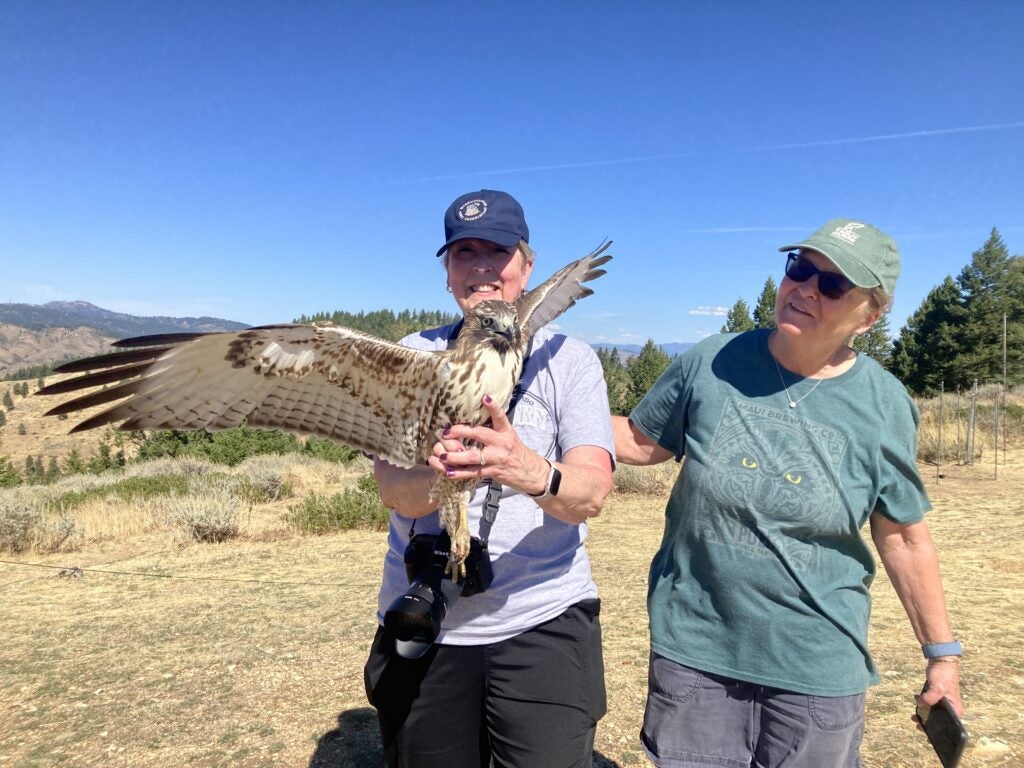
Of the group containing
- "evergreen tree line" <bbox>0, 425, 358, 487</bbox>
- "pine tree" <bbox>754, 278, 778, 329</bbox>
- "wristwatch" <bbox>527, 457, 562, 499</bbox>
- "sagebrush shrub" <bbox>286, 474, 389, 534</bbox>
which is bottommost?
"evergreen tree line" <bbox>0, 425, 358, 487</bbox>

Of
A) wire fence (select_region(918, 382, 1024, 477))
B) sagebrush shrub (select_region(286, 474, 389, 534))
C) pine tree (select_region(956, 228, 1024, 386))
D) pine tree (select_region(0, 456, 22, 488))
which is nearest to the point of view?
sagebrush shrub (select_region(286, 474, 389, 534))

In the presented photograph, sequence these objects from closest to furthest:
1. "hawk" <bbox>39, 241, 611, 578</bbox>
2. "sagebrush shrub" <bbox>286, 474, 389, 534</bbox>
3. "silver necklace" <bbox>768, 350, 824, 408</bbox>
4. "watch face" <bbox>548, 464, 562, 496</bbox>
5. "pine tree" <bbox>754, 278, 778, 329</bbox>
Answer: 1. "watch face" <bbox>548, 464, 562, 496</bbox>
2. "silver necklace" <bbox>768, 350, 824, 408</bbox>
3. "hawk" <bbox>39, 241, 611, 578</bbox>
4. "sagebrush shrub" <bbox>286, 474, 389, 534</bbox>
5. "pine tree" <bbox>754, 278, 778, 329</bbox>

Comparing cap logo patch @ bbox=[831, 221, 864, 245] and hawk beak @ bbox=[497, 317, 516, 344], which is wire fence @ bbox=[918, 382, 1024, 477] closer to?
cap logo patch @ bbox=[831, 221, 864, 245]

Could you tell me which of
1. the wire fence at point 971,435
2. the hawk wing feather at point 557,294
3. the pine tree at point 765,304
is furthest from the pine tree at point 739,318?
the hawk wing feather at point 557,294

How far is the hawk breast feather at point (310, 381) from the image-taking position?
9.55 feet

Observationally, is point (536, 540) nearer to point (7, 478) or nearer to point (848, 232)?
point (848, 232)

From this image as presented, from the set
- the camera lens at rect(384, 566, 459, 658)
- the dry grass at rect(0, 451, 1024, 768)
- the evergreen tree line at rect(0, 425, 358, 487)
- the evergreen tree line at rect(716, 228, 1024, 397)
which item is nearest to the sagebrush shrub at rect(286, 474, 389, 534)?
the dry grass at rect(0, 451, 1024, 768)

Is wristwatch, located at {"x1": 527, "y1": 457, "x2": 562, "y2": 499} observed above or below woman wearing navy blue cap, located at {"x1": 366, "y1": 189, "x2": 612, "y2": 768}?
above

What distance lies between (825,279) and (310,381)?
2.34m

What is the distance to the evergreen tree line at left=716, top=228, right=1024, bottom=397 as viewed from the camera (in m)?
37.3

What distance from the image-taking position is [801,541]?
96.3 inches

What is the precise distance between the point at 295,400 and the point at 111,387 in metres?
0.82

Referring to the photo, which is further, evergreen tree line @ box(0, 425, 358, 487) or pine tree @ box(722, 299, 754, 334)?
pine tree @ box(722, 299, 754, 334)

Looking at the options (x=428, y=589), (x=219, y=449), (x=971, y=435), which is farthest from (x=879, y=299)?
(x=219, y=449)
